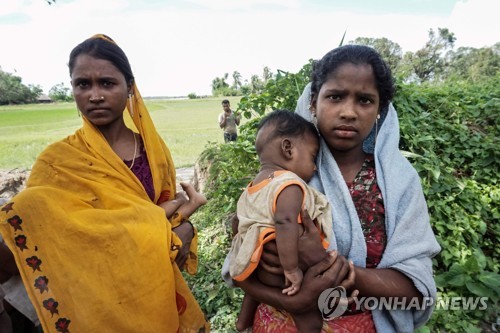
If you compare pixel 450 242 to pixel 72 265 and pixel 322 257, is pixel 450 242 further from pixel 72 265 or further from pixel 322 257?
pixel 72 265

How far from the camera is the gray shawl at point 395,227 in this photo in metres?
1.25

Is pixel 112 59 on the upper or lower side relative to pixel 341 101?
upper

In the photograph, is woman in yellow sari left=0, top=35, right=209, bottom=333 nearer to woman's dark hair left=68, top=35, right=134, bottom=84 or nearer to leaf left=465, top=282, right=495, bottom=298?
woman's dark hair left=68, top=35, right=134, bottom=84

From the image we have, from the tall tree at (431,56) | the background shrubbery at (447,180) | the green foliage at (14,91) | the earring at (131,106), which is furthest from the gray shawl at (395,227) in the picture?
the green foliage at (14,91)

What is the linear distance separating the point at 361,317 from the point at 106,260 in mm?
1087

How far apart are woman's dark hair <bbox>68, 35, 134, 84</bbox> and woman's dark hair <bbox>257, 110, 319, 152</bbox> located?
0.87 metres

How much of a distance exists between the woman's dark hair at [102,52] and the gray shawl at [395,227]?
1183mm

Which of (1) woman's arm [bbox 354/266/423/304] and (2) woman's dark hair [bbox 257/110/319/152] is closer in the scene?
(1) woman's arm [bbox 354/266/423/304]

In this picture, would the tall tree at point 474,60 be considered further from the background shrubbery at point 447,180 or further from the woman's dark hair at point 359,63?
the woman's dark hair at point 359,63

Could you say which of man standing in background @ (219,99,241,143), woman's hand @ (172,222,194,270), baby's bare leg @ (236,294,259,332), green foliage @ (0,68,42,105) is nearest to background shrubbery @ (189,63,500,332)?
woman's hand @ (172,222,194,270)

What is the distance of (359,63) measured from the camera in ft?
4.32

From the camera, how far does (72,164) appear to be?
1.67m

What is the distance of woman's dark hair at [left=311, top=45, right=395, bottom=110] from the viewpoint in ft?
4.36

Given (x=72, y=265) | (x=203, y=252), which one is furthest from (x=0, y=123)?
(x=72, y=265)
